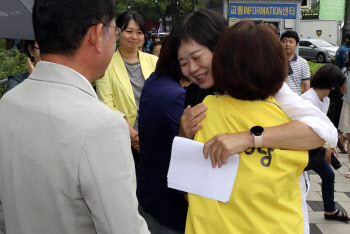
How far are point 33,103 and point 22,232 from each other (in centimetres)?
37

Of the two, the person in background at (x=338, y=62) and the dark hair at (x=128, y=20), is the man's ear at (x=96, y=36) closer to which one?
the dark hair at (x=128, y=20)

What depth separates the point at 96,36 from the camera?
1251 mm

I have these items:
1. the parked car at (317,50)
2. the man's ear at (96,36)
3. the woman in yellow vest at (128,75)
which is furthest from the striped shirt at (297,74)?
the parked car at (317,50)

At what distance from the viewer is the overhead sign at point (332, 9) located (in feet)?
33.1

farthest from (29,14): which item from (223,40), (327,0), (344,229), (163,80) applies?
(327,0)

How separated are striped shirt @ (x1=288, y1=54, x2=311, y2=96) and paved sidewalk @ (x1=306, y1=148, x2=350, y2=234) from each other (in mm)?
1365

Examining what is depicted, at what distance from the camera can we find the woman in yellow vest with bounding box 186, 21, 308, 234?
1.34m

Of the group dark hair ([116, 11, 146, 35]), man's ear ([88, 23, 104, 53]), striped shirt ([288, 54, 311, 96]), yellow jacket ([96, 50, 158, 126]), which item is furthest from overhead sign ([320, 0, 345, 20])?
man's ear ([88, 23, 104, 53])

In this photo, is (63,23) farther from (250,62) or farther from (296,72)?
(296,72)

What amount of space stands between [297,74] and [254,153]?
15.5 ft

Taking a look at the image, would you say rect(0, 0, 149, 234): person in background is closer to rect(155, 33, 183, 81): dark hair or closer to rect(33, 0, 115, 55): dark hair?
rect(33, 0, 115, 55): dark hair

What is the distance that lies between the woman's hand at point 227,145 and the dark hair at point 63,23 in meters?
0.55

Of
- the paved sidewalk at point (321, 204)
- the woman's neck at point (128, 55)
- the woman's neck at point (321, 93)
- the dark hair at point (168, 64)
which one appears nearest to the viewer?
the dark hair at point (168, 64)

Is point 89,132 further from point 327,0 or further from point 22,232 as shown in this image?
point 327,0
